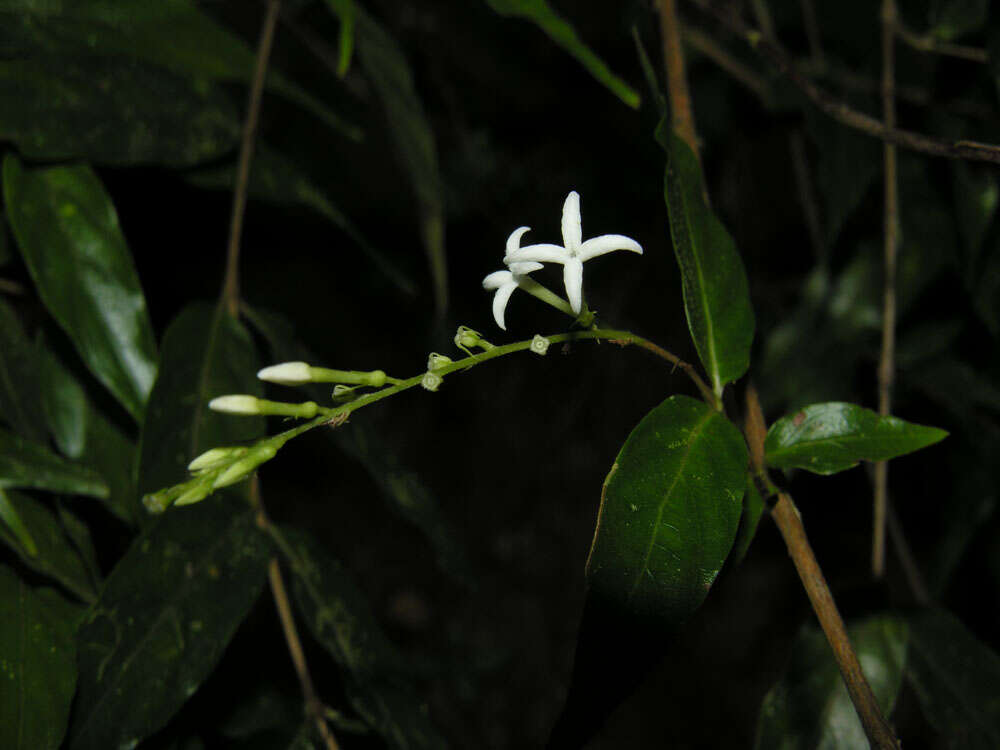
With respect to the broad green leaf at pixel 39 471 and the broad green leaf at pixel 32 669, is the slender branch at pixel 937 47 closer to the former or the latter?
the broad green leaf at pixel 39 471

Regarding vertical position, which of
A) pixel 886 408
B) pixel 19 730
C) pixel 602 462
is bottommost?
pixel 602 462

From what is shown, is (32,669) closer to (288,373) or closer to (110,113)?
(288,373)

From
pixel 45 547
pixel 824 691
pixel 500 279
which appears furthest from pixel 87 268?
pixel 824 691

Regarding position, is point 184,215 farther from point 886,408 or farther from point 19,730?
point 886,408

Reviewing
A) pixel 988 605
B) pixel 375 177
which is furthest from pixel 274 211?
pixel 988 605

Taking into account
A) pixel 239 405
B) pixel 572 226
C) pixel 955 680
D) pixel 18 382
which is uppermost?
pixel 572 226

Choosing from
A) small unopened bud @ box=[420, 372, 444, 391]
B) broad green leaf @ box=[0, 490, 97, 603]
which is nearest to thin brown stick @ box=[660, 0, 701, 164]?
small unopened bud @ box=[420, 372, 444, 391]

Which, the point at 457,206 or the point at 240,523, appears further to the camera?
the point at 457,206
